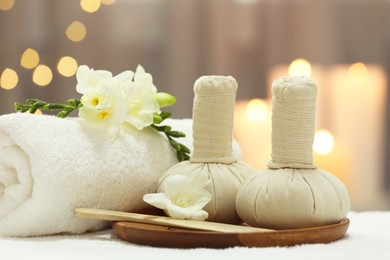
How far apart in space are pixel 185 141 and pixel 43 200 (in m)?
0.23

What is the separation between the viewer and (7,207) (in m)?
0.58

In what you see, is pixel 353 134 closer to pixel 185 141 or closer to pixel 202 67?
pixel 202 67

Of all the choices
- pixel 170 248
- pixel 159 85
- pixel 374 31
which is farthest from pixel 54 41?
pixel 170 248

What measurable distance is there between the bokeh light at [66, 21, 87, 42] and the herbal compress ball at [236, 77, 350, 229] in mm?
1112

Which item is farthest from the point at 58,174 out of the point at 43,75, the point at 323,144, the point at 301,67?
the point at 301,67

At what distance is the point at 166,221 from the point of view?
0.54 m

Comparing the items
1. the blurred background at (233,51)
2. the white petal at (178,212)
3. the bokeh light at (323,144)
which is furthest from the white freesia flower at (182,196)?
the blurred background at (233,51)

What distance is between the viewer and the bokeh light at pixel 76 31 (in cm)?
159

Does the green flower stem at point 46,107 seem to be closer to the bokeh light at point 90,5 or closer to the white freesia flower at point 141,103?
the white freesia flower at point 141,103

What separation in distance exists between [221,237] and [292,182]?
0.09 m

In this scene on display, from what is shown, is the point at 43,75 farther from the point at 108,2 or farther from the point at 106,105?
the point at 106,105

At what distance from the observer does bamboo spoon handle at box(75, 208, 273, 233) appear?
0.52 meters

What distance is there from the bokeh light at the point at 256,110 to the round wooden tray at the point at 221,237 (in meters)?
0.93

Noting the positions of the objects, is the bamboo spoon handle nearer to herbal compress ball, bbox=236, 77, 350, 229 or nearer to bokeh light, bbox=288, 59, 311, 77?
herbal compress ball, bbox=236, 77, 350, 229
